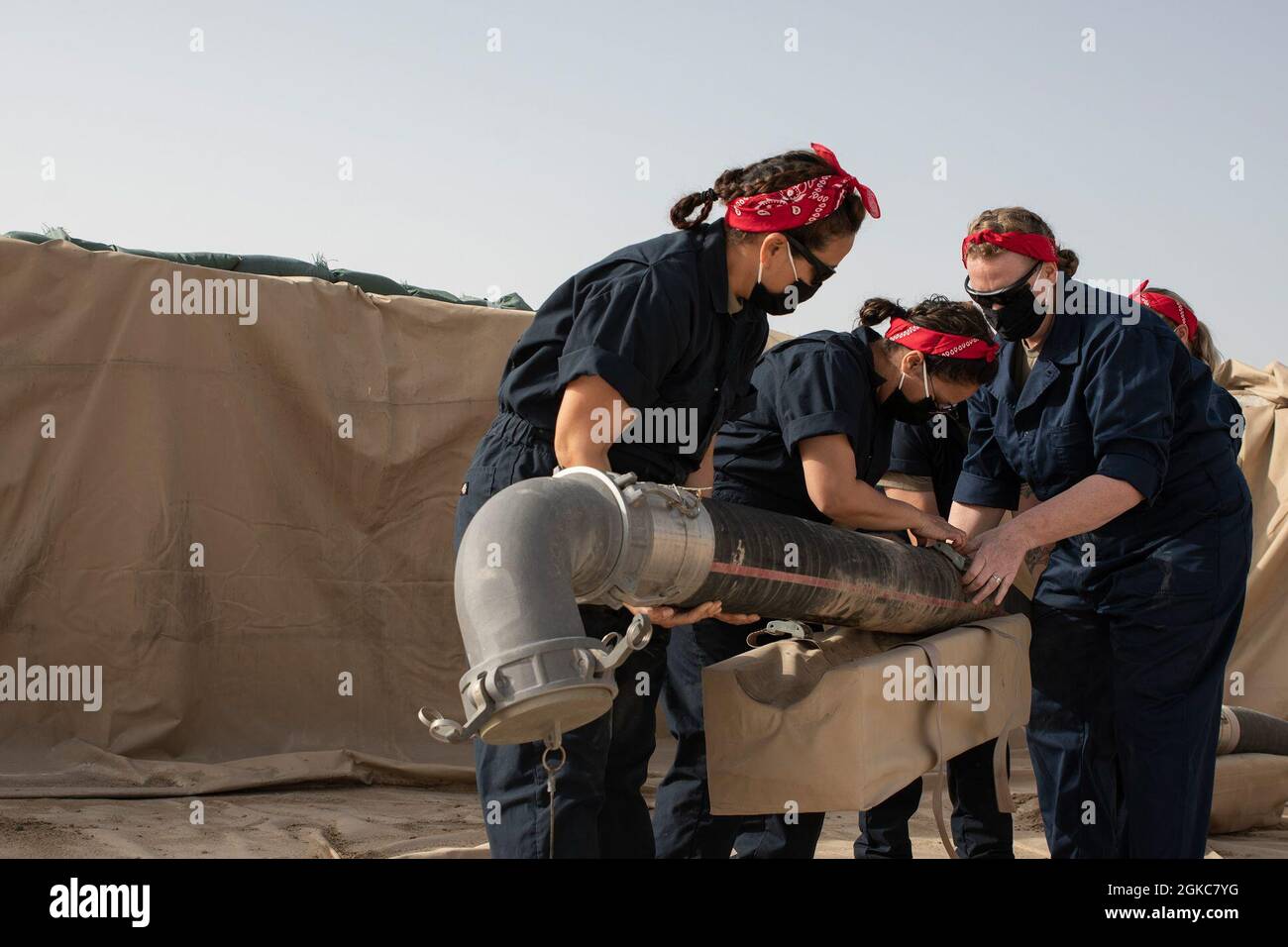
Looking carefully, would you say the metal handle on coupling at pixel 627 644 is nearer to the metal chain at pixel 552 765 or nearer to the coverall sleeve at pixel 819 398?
the metal chain at pixel 552 765

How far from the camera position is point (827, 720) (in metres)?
2.55

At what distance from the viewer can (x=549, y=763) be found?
6.95 ft

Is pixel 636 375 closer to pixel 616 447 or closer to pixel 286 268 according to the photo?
pixel 616 447

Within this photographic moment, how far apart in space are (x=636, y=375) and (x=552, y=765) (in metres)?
0.66

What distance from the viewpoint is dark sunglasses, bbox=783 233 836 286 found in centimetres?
262

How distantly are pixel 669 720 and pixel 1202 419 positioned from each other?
145 cm

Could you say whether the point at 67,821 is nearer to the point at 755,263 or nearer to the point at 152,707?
the point at 152,707

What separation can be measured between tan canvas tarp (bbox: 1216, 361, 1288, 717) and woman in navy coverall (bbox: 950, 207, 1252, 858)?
3554mm

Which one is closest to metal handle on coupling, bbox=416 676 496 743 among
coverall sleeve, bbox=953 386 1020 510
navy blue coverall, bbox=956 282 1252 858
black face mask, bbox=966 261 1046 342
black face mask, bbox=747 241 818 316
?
black face mask, bbox=747 241 818 316

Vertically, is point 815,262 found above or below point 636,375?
above

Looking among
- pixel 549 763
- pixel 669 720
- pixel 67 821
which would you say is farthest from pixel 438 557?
pixel 549 763

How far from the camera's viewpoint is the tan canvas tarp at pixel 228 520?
16.6 feet

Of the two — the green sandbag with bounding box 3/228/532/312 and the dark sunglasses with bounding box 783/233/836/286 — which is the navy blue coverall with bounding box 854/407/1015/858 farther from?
the green sandbag with bounding box 3/228/532/312

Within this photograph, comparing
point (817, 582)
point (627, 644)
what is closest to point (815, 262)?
point (817, 582)
